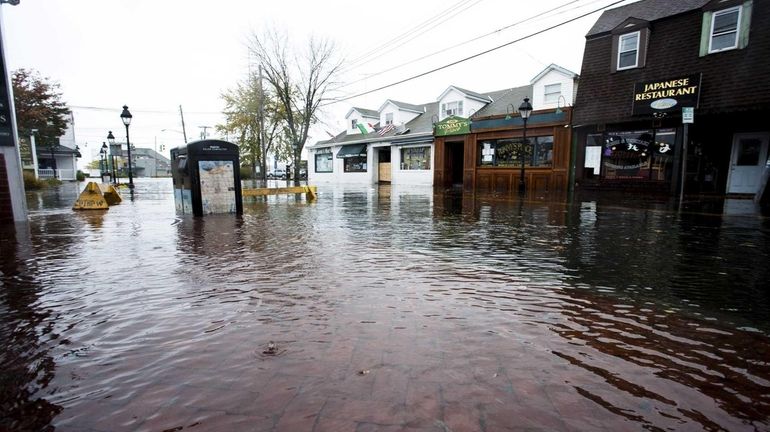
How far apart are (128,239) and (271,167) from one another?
61.9 m

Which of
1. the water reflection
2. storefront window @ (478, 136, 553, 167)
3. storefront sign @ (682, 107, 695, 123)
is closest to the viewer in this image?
the water reflection

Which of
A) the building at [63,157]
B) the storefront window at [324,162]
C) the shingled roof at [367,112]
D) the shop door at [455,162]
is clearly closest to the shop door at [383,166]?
the shingled roof at [367,112]

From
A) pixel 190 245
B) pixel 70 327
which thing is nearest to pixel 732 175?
pixel 190 245

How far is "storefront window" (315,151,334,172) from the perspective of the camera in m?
37.6

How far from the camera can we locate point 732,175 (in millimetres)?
15859

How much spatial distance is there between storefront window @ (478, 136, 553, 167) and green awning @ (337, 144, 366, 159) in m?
11.7

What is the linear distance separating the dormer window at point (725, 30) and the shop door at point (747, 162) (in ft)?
12.2

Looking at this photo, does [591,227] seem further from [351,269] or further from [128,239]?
[128,239]

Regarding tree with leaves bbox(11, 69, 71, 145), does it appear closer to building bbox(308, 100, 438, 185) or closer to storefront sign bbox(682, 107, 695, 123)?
building bbox(308, 100, 438, 185)

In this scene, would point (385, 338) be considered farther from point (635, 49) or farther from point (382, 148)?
point (382, 148)

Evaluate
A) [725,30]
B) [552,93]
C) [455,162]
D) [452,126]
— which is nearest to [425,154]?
[455,162]

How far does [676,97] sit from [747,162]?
161 inches

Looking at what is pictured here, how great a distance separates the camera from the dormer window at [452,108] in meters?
26.0

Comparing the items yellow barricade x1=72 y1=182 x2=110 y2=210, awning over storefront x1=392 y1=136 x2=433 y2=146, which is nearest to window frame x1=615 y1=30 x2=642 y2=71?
awning over storefront x1=392 y1=136 x2=433 y2=146
